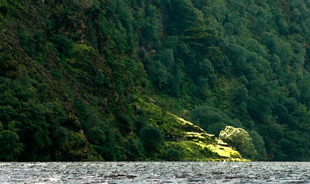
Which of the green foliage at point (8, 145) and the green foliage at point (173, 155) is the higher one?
the green foliage at point (8, 145)

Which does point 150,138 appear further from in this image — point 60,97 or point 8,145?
point 8,145

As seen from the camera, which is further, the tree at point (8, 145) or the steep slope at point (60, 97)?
the steep slope at point (60, 97)

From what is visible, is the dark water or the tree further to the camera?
the tree

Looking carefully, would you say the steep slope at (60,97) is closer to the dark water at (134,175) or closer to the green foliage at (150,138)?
the green foliage at (150,138)

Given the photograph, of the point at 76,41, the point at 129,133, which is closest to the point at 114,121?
the point at 129,133

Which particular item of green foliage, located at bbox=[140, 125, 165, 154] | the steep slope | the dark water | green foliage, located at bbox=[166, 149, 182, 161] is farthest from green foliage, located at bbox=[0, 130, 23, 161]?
green foliage, located at bbox=[166, 149, 182, 161]

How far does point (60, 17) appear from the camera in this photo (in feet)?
603

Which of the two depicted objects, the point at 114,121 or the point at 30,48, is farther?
the point at 114,121

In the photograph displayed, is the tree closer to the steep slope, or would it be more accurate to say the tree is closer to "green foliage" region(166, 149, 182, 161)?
the steep slope

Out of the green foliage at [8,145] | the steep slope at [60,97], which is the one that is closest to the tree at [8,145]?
the green foliage at [8,145]

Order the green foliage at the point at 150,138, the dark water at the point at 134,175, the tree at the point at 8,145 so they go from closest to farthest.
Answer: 1. the dark water at the point at 134,175
2. the tree at the point at 8,145
3. the green foliage at the point at 150,138

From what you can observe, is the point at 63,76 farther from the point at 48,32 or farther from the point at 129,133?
the point at 129,133

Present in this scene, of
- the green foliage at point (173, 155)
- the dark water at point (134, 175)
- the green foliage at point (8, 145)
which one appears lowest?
the green foliage at point (173, 155)

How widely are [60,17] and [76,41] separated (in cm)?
1208
